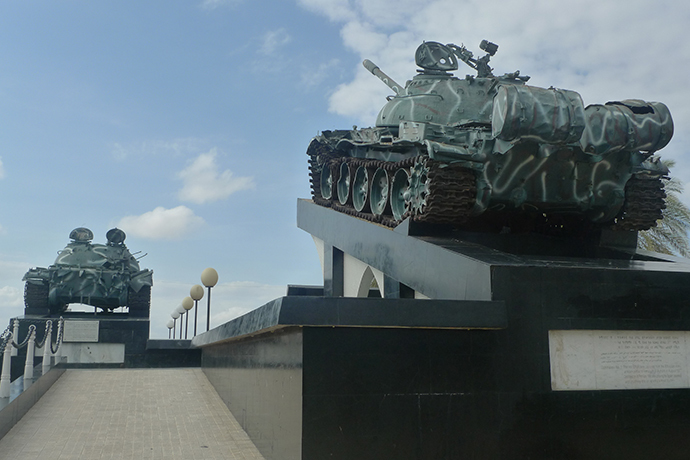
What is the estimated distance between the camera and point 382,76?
18688mm

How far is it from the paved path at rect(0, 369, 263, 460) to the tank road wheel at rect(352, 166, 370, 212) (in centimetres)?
504

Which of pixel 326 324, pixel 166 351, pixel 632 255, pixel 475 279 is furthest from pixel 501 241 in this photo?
pixel 166 351

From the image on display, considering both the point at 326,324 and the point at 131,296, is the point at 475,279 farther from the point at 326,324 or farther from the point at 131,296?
the point at 131,296

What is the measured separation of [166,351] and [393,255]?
11804 mm

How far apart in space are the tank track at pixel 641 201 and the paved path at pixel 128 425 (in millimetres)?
7733

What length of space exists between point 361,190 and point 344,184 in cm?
145

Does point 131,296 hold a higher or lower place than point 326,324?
higher

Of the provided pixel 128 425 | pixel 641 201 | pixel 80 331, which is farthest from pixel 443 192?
pixel 80 331

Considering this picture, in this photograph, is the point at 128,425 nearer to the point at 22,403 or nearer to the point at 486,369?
the point at 22,403

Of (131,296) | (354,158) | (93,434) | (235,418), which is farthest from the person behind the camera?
(131,296)

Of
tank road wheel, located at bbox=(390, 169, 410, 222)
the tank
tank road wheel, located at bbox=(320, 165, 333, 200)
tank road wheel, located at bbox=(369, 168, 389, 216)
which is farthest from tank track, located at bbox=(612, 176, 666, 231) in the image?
the tank

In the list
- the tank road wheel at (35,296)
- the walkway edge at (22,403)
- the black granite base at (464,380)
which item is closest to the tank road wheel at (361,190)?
the black granite base at (464,380)

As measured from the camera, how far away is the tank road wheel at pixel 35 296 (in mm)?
22894

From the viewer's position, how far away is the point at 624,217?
1239cm
